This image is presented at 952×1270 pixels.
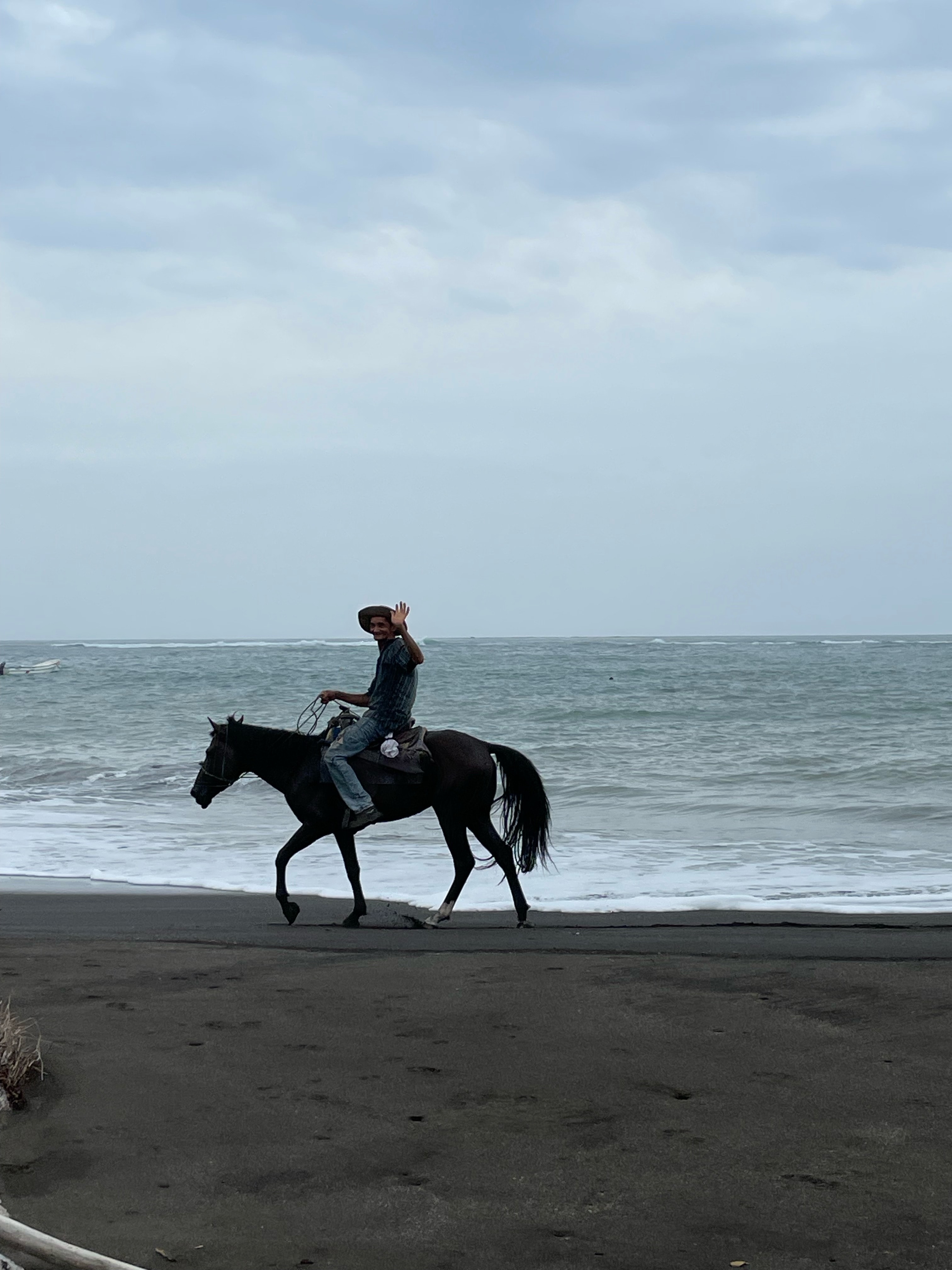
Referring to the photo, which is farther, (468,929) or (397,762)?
(397,762)

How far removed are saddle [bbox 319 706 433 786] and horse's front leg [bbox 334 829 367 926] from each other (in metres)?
0.43

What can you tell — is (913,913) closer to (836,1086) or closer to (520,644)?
(836,1086)

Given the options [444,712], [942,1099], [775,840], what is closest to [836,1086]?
[942,1099]

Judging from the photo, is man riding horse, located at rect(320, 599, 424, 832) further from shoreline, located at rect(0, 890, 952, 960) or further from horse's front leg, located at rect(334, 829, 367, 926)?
shoreline, located at rect(0, 890, 952, 960)

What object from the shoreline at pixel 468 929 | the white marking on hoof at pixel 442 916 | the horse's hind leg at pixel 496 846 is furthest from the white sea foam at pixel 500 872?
the white marking on hoof at pixel 442 916

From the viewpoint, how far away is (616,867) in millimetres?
10773

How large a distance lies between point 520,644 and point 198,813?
131m

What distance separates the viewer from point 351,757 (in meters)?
8.36

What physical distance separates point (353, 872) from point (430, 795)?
0.77m

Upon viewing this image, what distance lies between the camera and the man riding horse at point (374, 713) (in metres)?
8.20

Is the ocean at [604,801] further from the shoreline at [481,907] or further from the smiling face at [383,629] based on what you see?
the smiling face at [383,629]

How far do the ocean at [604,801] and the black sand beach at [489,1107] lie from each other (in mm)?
3256

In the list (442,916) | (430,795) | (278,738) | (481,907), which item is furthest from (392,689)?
(481,907)

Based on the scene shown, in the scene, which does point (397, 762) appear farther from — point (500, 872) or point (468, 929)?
point (500, 872)
